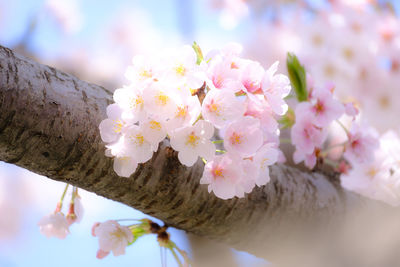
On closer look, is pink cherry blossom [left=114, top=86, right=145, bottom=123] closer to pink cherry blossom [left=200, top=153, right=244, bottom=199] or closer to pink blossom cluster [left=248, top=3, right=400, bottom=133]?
pink cherry blossom [left=200, top=153, right=244, bottom=199]

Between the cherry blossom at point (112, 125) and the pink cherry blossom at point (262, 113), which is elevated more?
the pink cherry blossom at point (262, 113)

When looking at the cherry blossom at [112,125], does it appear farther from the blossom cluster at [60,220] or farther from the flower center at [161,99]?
the blossom cluster at [60,220]

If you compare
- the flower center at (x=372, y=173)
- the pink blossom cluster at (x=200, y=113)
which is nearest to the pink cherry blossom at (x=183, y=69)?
the pink blossom cluster at (x=200, y=113)

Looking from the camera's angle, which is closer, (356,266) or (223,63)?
(223,63)

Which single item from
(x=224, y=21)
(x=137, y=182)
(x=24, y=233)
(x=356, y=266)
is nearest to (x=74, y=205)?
(x=137, y=182)

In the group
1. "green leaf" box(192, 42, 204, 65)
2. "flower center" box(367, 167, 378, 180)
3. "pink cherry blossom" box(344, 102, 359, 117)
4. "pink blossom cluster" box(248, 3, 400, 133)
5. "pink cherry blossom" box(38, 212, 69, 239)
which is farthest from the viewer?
"pink blossom cluster" box(248, 3, 400, 133)

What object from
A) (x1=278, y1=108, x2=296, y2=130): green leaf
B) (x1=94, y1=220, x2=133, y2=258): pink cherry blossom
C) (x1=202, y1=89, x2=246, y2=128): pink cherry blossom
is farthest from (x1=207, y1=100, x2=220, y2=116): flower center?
(x1=278, y1=108, x2=296, y2=130): green leaf

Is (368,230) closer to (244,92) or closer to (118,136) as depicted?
(244,92)
